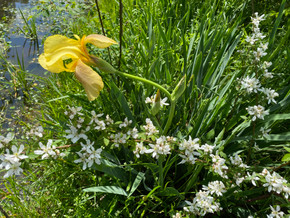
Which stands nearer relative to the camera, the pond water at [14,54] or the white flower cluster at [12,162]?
the white flower cluster at [12,162]

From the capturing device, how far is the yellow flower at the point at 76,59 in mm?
816

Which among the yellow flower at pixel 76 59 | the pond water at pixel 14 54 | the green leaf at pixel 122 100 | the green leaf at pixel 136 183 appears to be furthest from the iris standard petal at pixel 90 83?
the pond water at pixel 14 54

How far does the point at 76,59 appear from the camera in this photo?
2.92 ft

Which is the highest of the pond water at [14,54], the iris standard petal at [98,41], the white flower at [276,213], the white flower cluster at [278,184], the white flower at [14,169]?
the iris standard petal at [98,41]

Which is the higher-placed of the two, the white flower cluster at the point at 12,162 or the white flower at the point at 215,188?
the white flower cluster at the point at 12,162

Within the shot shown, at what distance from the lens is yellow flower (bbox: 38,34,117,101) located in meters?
0.82

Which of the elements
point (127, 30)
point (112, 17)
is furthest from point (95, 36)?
point (112, 17)

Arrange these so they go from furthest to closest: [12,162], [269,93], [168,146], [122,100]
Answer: [122,100] < [269,93] < [168,146] < [12,162]

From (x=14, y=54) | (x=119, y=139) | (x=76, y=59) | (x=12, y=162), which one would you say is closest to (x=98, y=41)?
(x=76, y=59)

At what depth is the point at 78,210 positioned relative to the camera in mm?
1166

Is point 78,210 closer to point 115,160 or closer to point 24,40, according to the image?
point 115,160

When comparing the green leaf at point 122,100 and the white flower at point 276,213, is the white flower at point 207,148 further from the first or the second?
the green leaf at point 122,100

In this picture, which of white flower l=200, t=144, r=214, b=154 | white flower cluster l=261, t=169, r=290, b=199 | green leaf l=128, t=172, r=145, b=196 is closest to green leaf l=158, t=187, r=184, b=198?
green leaf l=128, t=172, r=145, b=196

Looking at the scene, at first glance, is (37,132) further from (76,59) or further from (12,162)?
(76,59)
